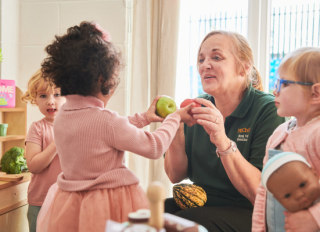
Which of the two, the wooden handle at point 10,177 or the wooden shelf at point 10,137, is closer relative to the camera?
the wooden handle at point 10,177

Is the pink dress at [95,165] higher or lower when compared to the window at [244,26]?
lower

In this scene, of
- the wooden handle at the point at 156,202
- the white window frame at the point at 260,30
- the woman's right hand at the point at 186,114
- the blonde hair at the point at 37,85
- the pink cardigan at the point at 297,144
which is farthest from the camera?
the white window frame at the point at 260,30

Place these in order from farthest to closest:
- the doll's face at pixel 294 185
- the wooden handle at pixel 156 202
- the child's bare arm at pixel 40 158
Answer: the child's bare arm at pixel 40 158 → the doll's face at pixel 294 185 → the wooden handle at pixel 156 202

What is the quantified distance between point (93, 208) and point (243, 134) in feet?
2.58

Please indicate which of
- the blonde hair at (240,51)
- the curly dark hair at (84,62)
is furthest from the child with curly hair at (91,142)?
the blonde hair at (240,51)

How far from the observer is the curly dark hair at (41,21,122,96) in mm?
1124

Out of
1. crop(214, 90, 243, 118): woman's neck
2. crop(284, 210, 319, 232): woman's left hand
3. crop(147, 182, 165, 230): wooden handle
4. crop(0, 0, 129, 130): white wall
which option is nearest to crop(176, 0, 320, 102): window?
crop(0, 0, 129, 130): white wall

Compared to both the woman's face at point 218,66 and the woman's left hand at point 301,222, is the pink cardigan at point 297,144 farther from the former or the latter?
the woman's face at point 218,66

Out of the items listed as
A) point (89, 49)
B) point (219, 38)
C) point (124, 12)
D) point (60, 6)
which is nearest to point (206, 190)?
point (219, 38)

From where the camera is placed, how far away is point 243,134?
1.59m

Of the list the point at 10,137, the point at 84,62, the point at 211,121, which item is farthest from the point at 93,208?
the point at 10,137

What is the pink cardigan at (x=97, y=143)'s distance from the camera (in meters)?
1.10

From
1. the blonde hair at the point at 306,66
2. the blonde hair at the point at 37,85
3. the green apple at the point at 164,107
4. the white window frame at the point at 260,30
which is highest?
the white window frame at the point at 260,30

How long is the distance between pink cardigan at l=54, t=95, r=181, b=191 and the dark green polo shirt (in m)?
0.52
